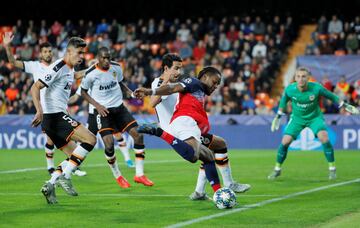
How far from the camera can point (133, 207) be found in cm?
1095

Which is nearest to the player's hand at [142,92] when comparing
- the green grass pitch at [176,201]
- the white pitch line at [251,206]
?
the green grass pitch at [176,201]

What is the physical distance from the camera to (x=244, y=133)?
2769 centimetres

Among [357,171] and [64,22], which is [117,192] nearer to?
[357,171]

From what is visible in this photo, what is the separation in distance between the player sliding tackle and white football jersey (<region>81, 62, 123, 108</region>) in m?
4.25

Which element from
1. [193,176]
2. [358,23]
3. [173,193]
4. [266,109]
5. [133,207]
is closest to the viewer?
[133,207]

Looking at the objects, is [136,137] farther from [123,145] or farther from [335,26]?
[335,26]

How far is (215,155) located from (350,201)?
2067mm

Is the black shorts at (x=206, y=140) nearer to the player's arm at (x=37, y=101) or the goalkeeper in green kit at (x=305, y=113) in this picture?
the player's arm at (x=37, y=101)

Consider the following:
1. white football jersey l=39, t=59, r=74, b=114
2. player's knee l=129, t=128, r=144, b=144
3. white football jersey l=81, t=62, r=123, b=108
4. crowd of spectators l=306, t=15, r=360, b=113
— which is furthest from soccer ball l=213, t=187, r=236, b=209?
crowd of spectators l=306, t=15, r=360, b=113

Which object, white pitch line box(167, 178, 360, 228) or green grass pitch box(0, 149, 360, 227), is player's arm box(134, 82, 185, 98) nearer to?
green grass pitch box(0, 149, 360, 227)

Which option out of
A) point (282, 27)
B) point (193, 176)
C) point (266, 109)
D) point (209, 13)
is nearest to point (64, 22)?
point (209, 13)

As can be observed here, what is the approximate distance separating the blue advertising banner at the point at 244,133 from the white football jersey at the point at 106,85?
1197cm

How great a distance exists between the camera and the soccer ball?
1046 centimetres

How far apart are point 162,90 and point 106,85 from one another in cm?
486
